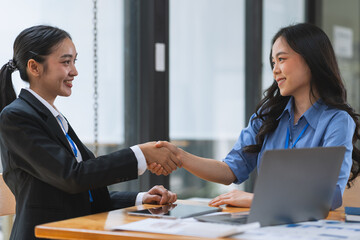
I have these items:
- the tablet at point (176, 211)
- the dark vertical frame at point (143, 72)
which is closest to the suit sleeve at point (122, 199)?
the tablet at point (176, 211)

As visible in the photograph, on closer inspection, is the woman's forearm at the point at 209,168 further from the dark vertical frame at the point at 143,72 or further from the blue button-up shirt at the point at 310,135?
the dark vertical frame at the point at 143,72

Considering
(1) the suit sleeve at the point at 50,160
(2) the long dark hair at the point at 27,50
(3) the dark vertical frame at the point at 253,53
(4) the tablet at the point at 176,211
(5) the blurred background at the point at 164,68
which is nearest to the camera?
(4) the tablet at the point at 176,211

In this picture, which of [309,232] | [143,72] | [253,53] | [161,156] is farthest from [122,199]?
[253,53]

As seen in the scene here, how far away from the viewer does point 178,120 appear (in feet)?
11.6

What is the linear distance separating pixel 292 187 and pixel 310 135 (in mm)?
750

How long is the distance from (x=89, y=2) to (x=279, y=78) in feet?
3.96

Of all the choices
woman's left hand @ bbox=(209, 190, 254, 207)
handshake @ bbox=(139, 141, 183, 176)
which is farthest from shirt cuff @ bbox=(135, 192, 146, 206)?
woman's left hand @ bbox=(209, 190, 254, 207)

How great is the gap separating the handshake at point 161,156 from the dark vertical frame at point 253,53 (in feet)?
6.63

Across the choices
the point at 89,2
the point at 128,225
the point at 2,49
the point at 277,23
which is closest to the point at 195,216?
the point at 128,225

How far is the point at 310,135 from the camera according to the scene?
2.22 m

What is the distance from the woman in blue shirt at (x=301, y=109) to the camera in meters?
2.18

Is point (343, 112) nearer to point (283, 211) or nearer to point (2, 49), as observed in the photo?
point (283, 211)

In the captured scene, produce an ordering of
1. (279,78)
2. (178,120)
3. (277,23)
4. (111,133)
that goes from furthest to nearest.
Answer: (277,23)
(178,120)
(111,133)
(279,78)

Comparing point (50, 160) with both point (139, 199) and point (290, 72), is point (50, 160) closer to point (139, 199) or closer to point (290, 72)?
point (139, 199)
